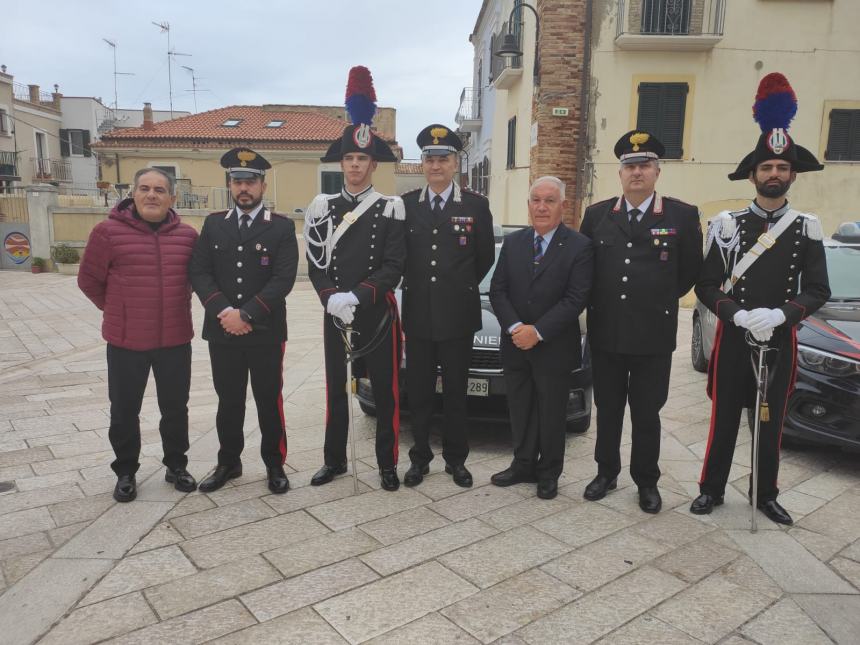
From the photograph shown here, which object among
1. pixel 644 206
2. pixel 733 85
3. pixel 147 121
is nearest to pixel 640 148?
pixel 644 206

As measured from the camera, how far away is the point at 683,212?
12.5 ft

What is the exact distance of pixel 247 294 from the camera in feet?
13.0

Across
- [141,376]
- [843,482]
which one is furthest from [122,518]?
[843,482]

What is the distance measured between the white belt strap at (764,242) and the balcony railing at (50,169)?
38677 millimetres

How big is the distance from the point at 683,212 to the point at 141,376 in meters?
3.23

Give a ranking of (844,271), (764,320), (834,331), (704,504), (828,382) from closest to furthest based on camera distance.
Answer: (764,320) → (704,504) → (828,382) → (834,331) → (844,271)

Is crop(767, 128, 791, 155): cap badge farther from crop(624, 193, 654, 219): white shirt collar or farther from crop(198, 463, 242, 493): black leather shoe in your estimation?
crop(198, 463, 242, 493): black leather shoe

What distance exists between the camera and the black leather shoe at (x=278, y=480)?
160 inches

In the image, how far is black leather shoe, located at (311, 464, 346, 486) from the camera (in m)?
4.20

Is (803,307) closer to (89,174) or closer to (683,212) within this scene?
(683,212)

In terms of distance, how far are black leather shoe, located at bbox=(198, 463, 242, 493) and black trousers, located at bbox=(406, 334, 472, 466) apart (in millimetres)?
1118

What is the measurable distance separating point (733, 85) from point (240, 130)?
20661mm

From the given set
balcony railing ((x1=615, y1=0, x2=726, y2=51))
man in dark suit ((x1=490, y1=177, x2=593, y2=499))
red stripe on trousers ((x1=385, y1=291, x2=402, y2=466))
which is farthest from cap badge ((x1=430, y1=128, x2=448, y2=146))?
balcony railing ((x1=615, y1=0, x2=726, y2=51))

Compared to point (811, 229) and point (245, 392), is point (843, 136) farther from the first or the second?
point (245, 392)
